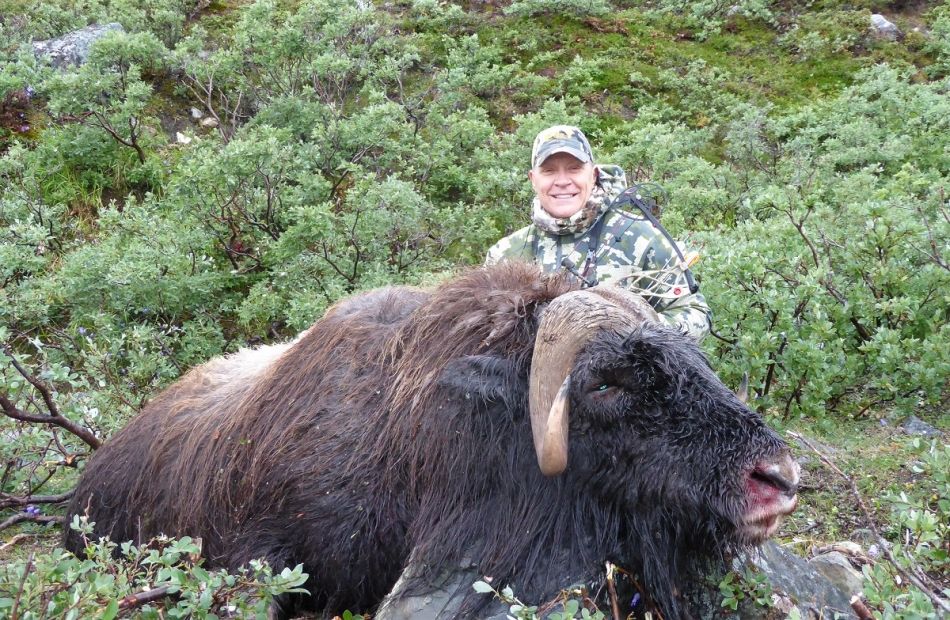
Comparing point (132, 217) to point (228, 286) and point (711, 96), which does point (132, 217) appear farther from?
point (711, 96)

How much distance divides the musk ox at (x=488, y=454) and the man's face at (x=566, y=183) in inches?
51.6

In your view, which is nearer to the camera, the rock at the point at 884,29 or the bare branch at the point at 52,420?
the bare branch at the point at 52,420

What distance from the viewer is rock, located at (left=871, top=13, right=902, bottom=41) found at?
14.3 metres

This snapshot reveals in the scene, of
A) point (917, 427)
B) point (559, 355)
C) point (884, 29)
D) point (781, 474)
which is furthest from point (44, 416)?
point (884, 29)

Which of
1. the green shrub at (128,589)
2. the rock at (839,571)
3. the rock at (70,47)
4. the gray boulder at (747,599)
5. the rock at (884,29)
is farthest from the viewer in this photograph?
the rock at (884,29)

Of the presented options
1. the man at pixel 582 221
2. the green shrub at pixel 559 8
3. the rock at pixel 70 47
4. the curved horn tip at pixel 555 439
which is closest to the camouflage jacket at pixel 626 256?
the man at pixel 582 221

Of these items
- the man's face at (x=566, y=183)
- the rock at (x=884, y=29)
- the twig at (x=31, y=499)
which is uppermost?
the man's face at (x=566, y=183)

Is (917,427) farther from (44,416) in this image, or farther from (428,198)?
(428,198)

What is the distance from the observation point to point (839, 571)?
3205mm

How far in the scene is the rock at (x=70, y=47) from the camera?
11047 millimetres

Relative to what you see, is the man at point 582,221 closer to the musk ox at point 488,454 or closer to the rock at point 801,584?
the musk ox at point 488,454

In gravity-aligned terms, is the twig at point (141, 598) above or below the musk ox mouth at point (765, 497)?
below

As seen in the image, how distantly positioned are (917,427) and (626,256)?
2.10 metres

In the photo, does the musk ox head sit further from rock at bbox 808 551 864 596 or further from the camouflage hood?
the camouflage hood
